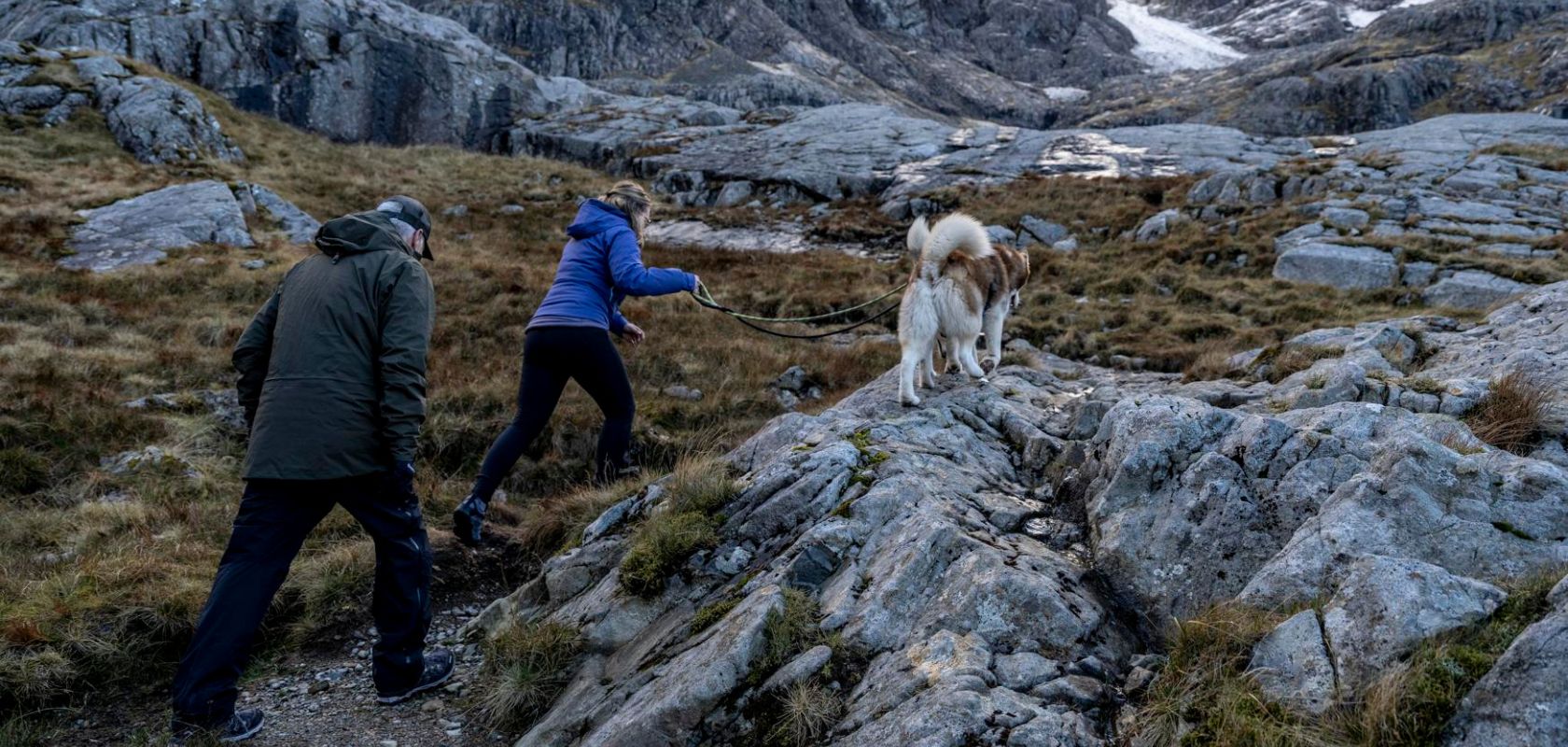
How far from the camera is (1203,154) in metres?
30.7

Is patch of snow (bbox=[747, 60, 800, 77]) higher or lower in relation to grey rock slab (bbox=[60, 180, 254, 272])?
higher

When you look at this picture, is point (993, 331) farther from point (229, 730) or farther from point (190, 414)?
point (190, 414)

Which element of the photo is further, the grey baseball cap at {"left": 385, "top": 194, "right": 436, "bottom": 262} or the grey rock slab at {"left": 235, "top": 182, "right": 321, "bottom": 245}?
the grey rock slab at {"left": 235, "top": 182, "right": 321, "bottom": 245}

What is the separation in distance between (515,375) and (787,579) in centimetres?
728

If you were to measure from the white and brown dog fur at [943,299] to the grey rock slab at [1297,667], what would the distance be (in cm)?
413

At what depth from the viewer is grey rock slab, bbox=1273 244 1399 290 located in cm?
1338

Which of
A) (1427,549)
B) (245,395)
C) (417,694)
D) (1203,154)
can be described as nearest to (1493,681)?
(1427,549)

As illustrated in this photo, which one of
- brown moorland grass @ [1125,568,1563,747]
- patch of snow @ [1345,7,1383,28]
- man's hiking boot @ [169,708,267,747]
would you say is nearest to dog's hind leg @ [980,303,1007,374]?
brown moorland grass @ [1125,568,1563,747]

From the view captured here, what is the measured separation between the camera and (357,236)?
431 centimetres

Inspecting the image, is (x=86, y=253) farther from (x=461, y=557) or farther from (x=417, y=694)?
(x=417, y=694)

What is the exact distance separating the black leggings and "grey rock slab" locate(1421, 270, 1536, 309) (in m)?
12.9

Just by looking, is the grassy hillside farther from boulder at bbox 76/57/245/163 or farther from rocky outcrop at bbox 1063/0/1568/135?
rocky outcrop at bbox 1063/0/1568/135

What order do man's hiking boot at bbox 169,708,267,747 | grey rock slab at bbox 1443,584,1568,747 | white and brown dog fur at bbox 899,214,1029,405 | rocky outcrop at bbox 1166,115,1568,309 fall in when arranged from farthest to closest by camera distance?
rocky outcrop at bbox 1166,115,1568,309
white and brown dog fur at bbox 899,214,1029,405
man's hiking boot at bbox 169,708,267,747
grey rock slab at bbox 1443,584,1568,747

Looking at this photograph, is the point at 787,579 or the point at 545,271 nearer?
the point at 787,579
